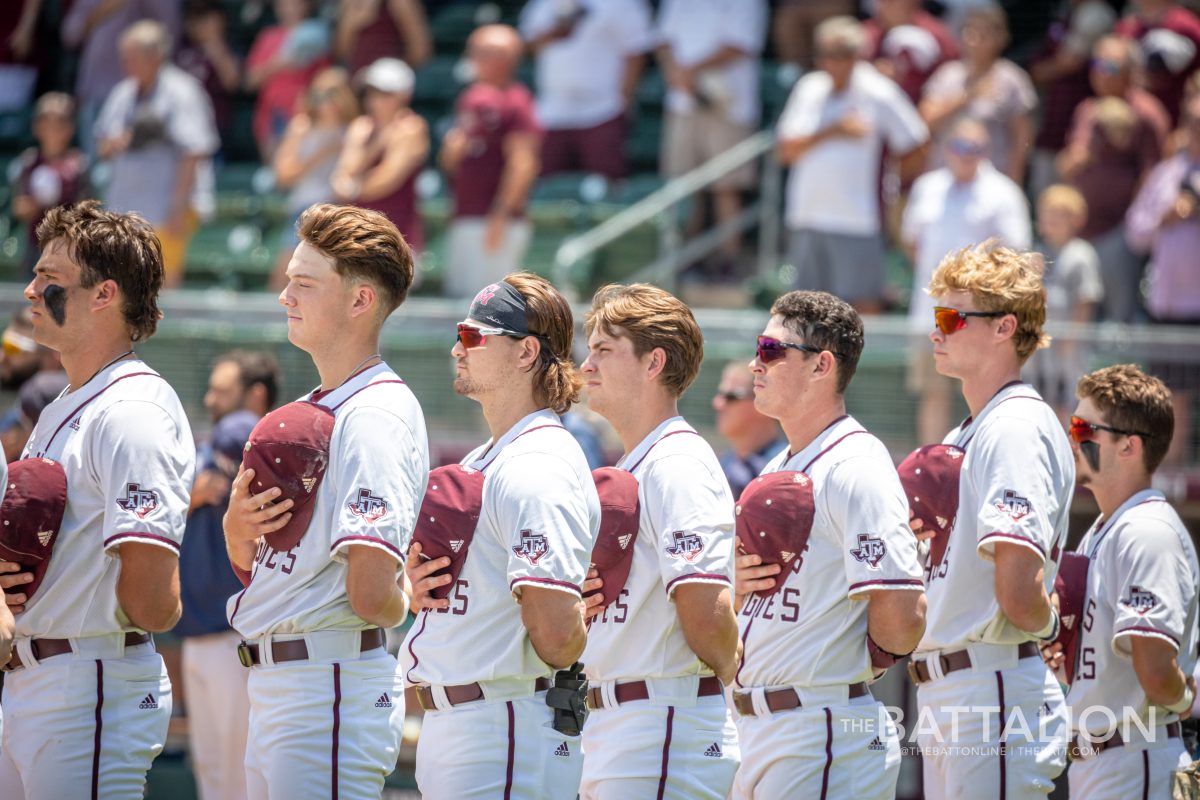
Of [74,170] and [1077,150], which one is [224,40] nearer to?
[74,170]

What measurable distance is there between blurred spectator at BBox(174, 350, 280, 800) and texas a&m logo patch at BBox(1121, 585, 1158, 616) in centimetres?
353

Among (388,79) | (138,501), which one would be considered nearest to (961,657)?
(138,501)

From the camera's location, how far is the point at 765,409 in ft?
14.6

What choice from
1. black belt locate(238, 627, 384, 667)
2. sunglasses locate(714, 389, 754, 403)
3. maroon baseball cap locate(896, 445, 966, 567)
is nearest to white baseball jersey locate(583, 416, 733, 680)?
black belt locate(238, 627, 384, 667)

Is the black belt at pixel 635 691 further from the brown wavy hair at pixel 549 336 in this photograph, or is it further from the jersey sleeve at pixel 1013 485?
Answer: the jersey sleeve at pixel 1013 485

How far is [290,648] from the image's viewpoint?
3.75 metres

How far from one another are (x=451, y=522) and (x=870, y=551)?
3.76 ft

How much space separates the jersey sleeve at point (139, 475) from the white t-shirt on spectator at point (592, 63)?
23.2 ft

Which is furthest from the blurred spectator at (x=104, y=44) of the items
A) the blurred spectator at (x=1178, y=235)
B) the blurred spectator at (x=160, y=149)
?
the blurred spectator at (x=1178, y=235)

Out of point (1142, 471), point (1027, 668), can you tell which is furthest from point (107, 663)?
point (1142, 471)

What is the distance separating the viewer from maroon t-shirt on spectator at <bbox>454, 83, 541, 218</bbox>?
10031mm

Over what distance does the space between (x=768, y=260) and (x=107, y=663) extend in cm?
693

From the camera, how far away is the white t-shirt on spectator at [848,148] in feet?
29.9

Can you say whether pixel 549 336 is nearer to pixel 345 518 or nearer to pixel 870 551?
pixel 345 518
